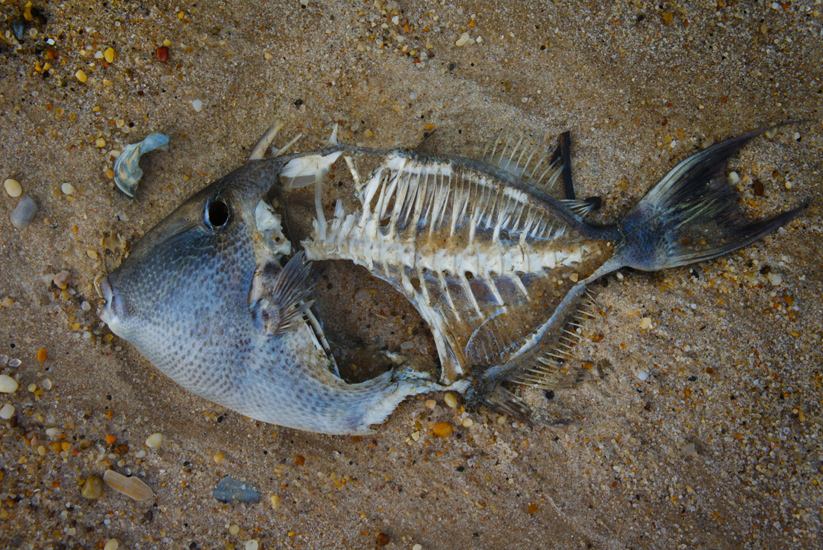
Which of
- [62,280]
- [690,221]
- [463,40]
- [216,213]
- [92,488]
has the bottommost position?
[92,488]

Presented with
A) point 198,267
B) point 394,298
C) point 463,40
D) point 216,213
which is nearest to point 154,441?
point 198,267

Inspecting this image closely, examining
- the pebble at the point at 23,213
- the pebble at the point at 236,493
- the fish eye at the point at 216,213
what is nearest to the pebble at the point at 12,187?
the pebble at the point at 23,213

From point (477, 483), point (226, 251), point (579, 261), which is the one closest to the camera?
point (226, 251)

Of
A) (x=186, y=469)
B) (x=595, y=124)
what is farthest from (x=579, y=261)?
(x=186, y=469)

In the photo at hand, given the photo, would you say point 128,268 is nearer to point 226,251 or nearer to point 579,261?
point 226,251

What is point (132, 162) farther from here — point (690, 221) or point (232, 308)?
point (690, 221)

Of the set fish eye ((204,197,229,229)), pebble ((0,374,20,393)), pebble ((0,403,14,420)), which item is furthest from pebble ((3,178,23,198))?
fish eye ((204,197,229,229))

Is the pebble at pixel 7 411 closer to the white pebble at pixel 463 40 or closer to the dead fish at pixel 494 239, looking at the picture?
the dead fish at pixel 494 239
